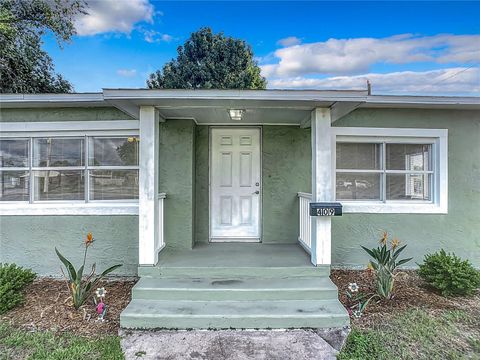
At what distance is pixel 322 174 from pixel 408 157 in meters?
2.36

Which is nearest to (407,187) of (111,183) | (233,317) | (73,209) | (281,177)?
(281,177)

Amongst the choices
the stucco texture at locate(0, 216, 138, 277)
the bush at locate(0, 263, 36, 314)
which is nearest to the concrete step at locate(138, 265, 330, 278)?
the stucco texture at locate(0, 216, 138, 277)

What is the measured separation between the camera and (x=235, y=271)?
400 centimetres

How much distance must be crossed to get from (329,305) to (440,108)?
4.02m

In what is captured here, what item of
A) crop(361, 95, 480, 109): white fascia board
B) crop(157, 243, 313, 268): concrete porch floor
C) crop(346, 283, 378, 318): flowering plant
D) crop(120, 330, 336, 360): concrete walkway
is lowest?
crop(120, 330, 336, 360): concrete walkway

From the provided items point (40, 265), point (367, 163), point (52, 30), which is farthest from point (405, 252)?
point (52, 30)

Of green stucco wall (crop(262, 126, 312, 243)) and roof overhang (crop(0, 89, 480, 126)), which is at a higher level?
roof overhang (crop(0, 89, 480, 126))

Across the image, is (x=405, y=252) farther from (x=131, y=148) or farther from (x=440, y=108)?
(x=131, y=148)

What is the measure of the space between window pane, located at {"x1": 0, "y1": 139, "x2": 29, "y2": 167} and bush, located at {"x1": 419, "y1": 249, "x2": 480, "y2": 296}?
6.93m

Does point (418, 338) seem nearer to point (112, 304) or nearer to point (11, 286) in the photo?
point (112, 304)

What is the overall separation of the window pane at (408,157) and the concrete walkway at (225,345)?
3509 mm

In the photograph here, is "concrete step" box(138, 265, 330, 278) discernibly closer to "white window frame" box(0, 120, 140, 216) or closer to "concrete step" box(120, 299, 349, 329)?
"concrete step" box(120, 299, 349, 329)

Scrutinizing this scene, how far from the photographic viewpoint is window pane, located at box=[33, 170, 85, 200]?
16.9ft

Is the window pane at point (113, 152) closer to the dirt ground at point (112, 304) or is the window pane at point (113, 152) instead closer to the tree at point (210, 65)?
the dirt ground at point (112, 304)
